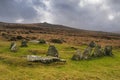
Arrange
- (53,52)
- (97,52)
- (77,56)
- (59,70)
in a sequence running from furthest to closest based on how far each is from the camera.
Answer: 1. (97,52)
2. (53,52)
3. (77,56)
4. (59,70)

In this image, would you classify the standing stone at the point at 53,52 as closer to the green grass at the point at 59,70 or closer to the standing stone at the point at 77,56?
the green grass at the point at 59,70

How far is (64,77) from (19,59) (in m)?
10.2

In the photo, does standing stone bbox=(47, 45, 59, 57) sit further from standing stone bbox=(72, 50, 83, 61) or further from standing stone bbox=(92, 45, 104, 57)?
standing stone bbox=(92, 45, 104, 57)

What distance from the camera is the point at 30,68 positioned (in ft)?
125

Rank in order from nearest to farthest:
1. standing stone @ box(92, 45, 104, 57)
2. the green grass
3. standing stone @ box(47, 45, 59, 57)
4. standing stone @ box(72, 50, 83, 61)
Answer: the green grass < standing stone @ box(72, 50, 83, 61) < standing stone @ box(47, 45, 59, 57) < standing stone @ box(92, 45, 104, 57)

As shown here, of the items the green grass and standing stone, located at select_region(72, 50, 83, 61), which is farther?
standing stone, located at select_region(72, 50, 83, 61)

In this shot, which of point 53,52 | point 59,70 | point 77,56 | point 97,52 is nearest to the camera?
point 59,70

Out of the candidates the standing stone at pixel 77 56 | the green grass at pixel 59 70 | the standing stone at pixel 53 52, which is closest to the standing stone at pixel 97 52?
the green grass at pixel 59 70

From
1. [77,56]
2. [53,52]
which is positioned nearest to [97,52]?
[77,56]

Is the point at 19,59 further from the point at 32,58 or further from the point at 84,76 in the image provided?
→ the point at 84,76

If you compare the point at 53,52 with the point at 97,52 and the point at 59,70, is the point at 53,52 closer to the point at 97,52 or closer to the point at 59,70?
the point at 97,52

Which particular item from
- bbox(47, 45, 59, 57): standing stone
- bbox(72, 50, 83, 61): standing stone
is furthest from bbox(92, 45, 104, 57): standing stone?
bbox(47, 45, 59, 57): standing stone

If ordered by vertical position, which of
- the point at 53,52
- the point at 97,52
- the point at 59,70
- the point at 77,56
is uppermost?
the point at 53,52

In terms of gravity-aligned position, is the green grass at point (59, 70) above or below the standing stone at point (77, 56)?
below
